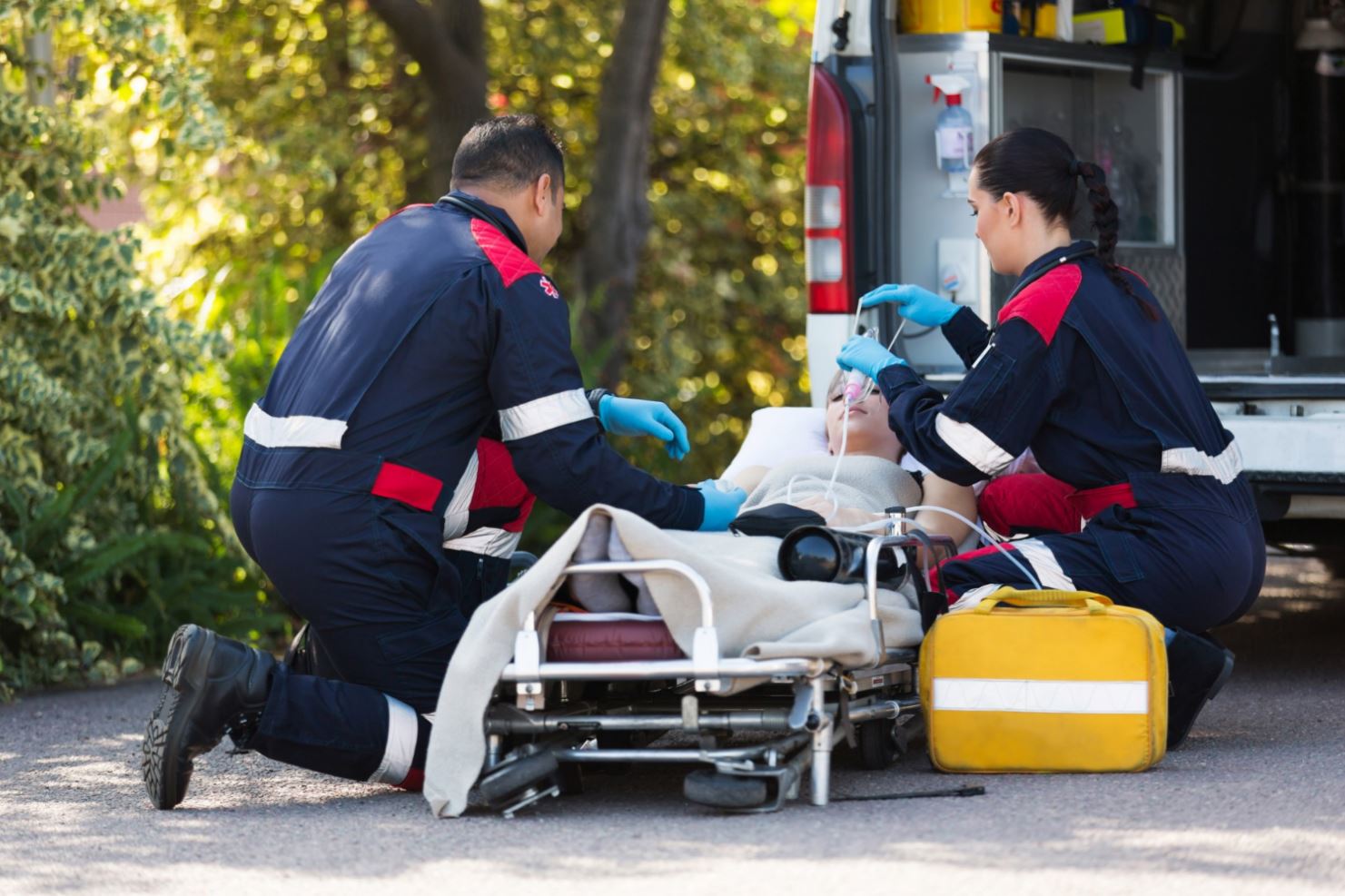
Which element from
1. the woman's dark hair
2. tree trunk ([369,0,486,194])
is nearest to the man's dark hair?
the woman's dark hair

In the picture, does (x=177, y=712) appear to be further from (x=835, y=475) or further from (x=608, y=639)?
(x=835, y=475)

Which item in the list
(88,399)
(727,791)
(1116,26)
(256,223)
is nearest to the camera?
(727,791)

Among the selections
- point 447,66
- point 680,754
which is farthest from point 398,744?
point 447,66

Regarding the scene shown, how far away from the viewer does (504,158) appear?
4.71 m

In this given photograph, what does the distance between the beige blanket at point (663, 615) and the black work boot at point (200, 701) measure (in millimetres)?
425

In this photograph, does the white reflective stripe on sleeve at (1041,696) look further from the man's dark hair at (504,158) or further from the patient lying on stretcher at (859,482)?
the man's dark hair at (504,158)

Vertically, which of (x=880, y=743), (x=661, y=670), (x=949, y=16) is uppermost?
(x=949, y=16)

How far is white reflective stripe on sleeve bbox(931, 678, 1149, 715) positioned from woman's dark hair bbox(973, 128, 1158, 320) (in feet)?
3.46

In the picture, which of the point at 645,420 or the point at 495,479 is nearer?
the point at 495,479

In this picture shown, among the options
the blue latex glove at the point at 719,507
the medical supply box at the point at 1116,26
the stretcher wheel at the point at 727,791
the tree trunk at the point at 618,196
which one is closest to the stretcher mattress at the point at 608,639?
the stretcher wheel at the point at 727,791

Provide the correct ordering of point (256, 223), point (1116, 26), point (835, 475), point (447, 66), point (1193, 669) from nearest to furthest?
point (1193, 669) → point (835, 475) → point (1116, 26) → point (447, 66) → point (256, 223)

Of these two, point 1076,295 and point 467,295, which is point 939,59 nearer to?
point 1076,295

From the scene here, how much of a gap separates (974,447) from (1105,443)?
0.31 m

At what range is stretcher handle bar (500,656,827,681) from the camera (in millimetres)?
3881
